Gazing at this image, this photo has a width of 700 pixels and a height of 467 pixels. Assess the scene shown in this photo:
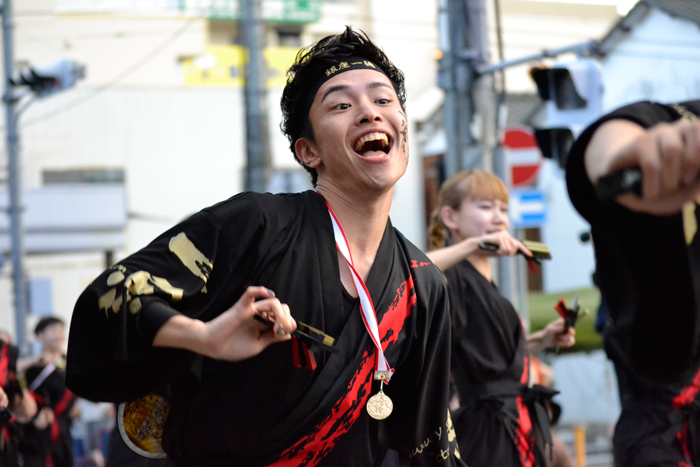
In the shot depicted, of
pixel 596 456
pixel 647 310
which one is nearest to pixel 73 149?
pixel 596 456

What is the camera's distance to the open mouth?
268 centimetres

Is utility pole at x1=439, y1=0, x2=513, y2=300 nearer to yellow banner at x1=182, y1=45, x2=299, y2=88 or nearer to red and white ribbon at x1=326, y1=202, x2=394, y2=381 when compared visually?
red and white ribbon at x1=326, y1=202, x2=394, y2=381

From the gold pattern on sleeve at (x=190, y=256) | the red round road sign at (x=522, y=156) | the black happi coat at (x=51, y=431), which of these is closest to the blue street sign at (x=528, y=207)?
the red round road sign at (x=522, y=156)

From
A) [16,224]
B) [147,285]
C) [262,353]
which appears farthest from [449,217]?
[16,224]

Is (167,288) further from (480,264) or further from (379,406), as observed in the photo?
(480,264)

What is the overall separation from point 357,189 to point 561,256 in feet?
56.4

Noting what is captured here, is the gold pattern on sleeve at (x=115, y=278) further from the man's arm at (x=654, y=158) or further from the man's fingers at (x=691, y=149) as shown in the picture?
the man's fingers at (x=691, y=149)

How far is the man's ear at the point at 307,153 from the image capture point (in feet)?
9.15

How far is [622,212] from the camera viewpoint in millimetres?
1670

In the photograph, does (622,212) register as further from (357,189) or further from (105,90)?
(105,90)

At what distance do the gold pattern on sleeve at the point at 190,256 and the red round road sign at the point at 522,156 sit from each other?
20.5 ft

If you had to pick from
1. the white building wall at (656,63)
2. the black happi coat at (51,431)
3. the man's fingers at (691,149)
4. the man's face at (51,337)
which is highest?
the white building wall at (656,63)

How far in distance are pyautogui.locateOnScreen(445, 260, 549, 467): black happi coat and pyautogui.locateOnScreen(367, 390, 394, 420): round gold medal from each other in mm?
1458

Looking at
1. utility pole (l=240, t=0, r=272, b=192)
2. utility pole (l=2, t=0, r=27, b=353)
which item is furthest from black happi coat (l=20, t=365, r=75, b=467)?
utility pole (l=240, t=0, r=272, b=192)
